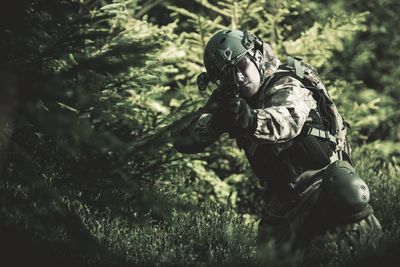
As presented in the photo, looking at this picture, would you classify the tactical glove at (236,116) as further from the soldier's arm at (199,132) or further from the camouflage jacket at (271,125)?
the soldier's arm at (199,132)

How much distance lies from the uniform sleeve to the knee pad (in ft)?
1.40

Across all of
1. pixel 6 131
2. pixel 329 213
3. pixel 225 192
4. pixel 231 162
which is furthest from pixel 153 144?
pixel 231 162

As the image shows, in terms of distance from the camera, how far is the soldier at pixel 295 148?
11.3 feet

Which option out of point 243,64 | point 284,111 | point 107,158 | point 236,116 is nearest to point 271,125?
point 284,111

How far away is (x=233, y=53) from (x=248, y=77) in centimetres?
19

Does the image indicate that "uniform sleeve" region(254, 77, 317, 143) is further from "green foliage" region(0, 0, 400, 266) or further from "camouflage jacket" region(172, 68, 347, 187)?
"green foliage" region(0, 0, 400, 266)

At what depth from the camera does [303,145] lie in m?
3.58

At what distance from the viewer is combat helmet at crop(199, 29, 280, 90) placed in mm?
3607

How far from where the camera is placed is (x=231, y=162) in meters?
6.73

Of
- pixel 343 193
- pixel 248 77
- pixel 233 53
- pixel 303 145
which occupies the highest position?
pixel 233 53

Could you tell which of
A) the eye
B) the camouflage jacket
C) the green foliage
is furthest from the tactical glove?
the eye

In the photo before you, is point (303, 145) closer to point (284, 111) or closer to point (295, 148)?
point (295, 148)

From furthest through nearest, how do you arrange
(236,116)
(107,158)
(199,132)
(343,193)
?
(199,132) → (343,193) → (236,116) → (107,158)

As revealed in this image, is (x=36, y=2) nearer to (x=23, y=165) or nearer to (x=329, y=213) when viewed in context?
(x=23, y=165)
